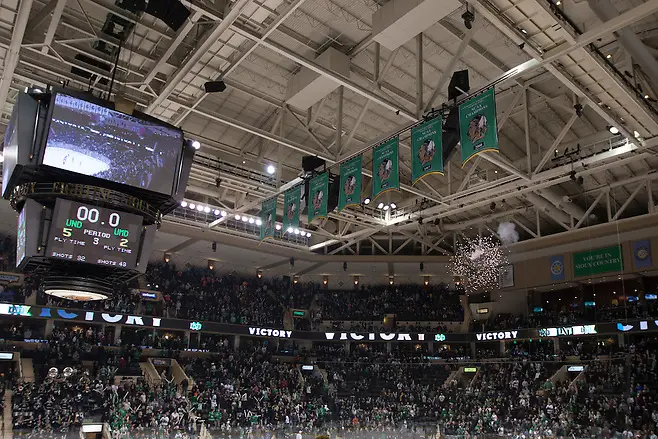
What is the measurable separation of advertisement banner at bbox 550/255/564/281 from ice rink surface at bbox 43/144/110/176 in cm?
2755

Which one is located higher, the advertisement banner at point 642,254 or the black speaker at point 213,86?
the black speaker at point 213,86

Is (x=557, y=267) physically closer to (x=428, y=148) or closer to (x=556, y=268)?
(x=556, y=268)

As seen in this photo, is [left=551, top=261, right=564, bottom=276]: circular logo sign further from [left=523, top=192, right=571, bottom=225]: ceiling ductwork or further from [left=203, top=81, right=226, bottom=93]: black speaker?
[left=203, top=81, right=226, bottom=93]: black speaker

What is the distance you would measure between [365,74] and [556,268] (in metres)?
18.9

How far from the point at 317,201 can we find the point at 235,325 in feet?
65.0

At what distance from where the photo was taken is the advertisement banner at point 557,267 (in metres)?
31.6

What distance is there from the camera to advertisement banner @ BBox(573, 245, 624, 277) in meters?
29.3

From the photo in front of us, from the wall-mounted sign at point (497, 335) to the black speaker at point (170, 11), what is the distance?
29108 mm

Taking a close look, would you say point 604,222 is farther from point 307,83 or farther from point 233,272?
point 233,272

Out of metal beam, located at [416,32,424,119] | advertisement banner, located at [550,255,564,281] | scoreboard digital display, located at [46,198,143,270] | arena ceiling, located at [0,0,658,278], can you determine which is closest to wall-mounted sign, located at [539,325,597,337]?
advertisement banner, located at [550,255,564,281]

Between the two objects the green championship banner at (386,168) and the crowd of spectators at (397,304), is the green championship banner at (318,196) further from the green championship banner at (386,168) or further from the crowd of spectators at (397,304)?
the crowd of spectators at (397,304)

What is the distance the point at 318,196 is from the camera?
63.5ft

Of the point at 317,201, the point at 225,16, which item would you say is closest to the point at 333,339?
the point at 317,201

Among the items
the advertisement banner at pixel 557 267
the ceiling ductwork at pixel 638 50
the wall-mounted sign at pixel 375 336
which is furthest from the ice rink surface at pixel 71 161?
Answer: the wall-mounted sign at pixel 375 336
